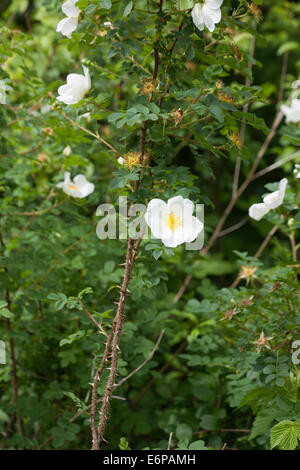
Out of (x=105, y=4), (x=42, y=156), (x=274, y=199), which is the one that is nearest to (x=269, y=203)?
(x=274, y=199)

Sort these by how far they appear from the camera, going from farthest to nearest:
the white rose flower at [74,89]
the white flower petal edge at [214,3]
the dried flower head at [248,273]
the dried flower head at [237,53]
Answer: the dried flower head at [248,273] < the dried flower head at [237,53] < the white rose flower at [74,89] < the white flower petal edge at [214,3]

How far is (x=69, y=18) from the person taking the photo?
1.23 m

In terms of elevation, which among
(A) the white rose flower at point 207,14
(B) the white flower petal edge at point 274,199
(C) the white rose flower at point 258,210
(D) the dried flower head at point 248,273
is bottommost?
(D) the dried flower head at point 248,273

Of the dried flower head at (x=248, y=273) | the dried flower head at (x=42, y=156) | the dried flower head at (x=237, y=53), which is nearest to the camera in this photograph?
the dried flower head at (x=237, y=53)

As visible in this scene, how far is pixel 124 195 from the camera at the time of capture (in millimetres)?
1294

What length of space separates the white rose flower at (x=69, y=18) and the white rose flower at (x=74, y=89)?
10 centimetres

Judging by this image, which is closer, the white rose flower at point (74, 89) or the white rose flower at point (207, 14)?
the white rose flower at point (207, 14)

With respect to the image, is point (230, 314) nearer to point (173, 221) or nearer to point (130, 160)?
point (173, 221)

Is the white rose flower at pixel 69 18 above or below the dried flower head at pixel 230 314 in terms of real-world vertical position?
above

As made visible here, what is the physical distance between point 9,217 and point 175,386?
36.9 inches

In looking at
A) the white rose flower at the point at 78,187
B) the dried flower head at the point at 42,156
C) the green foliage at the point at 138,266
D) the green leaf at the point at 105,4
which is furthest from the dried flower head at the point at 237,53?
the dried flower head at the point at 42,156

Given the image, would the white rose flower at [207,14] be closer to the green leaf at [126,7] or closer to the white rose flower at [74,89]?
the green leaf at [126,7]

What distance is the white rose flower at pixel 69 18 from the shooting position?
1.21 meters
